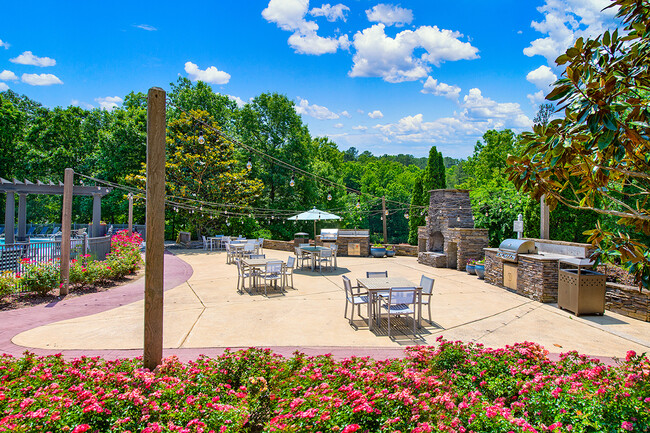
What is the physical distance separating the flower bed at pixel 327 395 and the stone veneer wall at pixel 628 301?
193 inches

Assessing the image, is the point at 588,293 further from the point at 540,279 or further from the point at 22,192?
the point at 22,192

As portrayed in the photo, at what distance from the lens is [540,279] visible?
28.8ft

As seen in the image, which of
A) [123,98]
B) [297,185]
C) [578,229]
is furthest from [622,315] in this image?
[123,98]

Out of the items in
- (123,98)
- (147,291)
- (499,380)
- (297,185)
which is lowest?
(499,380)

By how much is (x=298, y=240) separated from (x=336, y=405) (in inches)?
655

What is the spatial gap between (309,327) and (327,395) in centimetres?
366

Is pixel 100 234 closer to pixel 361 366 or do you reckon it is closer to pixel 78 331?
Result: pixel 78 331

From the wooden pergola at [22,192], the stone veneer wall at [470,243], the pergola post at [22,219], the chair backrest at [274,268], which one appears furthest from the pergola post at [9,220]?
the stone veneer wall at [470,243]

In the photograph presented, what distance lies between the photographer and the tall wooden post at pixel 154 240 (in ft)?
12.7

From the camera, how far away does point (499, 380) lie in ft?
11.5

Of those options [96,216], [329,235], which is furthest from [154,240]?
[96,216]

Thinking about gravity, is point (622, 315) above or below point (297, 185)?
below

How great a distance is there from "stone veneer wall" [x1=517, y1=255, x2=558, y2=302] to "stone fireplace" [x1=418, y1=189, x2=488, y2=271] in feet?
13.7

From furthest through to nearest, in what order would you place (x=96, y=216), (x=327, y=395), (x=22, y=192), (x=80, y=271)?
1. (x=96, y=216)
2. (x=22, y=192)
3. (x=80, y=271)
4. (x=327, y=395)
